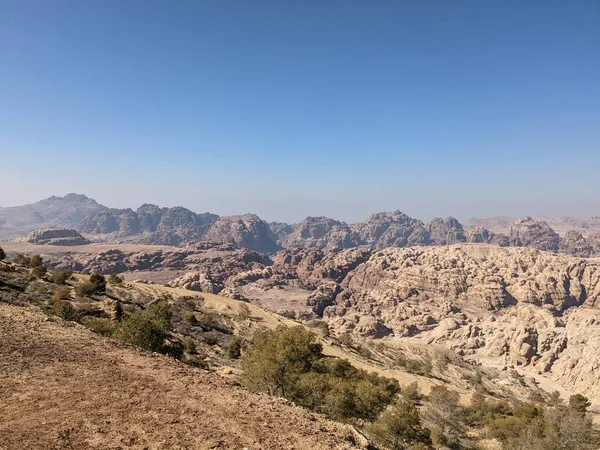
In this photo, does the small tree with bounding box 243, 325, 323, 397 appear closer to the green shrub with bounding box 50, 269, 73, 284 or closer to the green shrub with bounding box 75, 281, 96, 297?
the green shrub with bounding box 75, 281, 96, 297

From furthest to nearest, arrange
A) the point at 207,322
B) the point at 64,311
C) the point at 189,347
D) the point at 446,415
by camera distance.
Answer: the point at 207,322 < the point at 189,347 < the point at 64,311 < the point at 446,415

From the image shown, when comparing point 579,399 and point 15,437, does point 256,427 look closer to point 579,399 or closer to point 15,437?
point 15,437

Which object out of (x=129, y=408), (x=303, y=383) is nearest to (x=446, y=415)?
(x=303, y=383)

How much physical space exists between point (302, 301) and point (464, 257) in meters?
93.7

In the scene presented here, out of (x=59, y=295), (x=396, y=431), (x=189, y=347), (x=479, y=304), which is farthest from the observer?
(x=479, y=304)

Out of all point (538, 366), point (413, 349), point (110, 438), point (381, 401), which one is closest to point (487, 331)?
point (538, 366)

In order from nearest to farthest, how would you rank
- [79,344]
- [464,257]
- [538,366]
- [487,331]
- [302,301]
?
[79,344] → [538,366] → [487,331] → [302,301] → [464,257]

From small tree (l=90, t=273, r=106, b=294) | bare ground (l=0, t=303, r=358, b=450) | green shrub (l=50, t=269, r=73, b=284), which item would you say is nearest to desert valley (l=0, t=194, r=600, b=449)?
bare ground (l=0, t=303, r=358, b=450)

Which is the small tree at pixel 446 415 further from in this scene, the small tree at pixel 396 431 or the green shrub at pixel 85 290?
the green shrub at pixel 85 290

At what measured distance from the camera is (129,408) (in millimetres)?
12180

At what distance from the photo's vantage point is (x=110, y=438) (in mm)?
10367

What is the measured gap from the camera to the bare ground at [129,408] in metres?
10.4

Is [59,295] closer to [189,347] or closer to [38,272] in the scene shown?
[38,272]

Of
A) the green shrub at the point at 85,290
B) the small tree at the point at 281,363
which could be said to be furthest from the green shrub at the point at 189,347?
the green shrub at the point at 85,290
